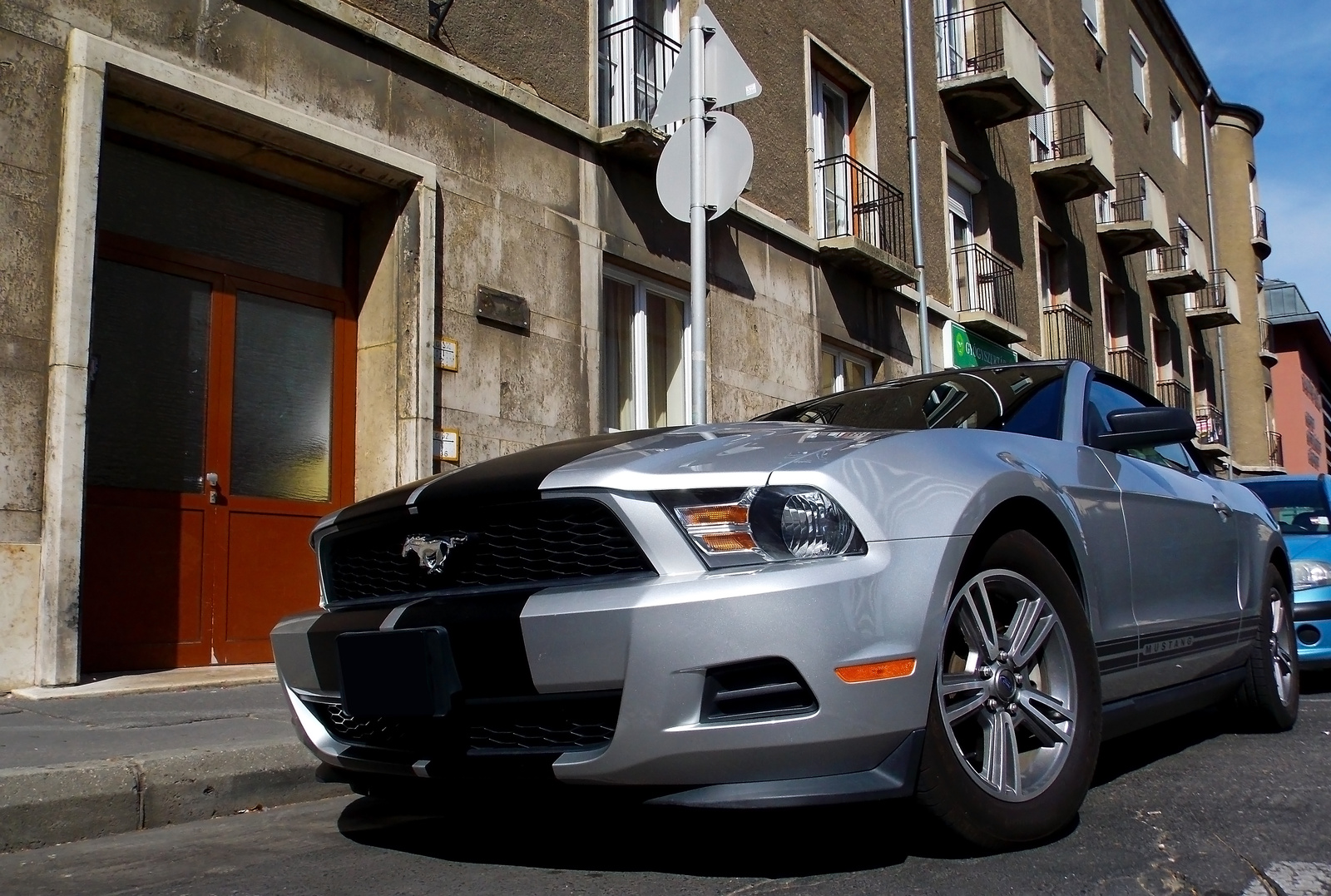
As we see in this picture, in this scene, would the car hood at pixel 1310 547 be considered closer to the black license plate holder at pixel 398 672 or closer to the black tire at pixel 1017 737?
the black tire at pixel 1017 737

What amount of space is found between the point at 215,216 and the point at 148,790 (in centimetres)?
418

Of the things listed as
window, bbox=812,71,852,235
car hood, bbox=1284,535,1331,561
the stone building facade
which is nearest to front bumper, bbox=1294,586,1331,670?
car hood, bbox=1284,535,1331,561

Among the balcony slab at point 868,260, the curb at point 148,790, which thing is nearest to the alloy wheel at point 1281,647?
the curb at point 148,790

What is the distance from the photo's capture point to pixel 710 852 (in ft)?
9.11

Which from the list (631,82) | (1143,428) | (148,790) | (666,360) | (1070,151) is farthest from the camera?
(1070,151)

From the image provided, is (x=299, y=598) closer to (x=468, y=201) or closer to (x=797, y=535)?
(x=468, y=201)

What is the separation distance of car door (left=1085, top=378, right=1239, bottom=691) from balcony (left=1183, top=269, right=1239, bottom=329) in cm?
2467

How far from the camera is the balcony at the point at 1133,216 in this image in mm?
21281

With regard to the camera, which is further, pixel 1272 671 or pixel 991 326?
pixel 991 326

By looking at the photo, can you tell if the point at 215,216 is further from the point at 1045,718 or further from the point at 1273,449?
the point at 1273,449

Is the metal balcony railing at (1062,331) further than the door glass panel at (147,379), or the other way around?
the metal balcony railing at (1062,331)

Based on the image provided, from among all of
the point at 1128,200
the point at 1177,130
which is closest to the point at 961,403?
the point at 1128,200

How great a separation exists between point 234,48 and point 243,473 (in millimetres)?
2327

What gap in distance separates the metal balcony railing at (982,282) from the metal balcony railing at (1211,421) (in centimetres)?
1156
